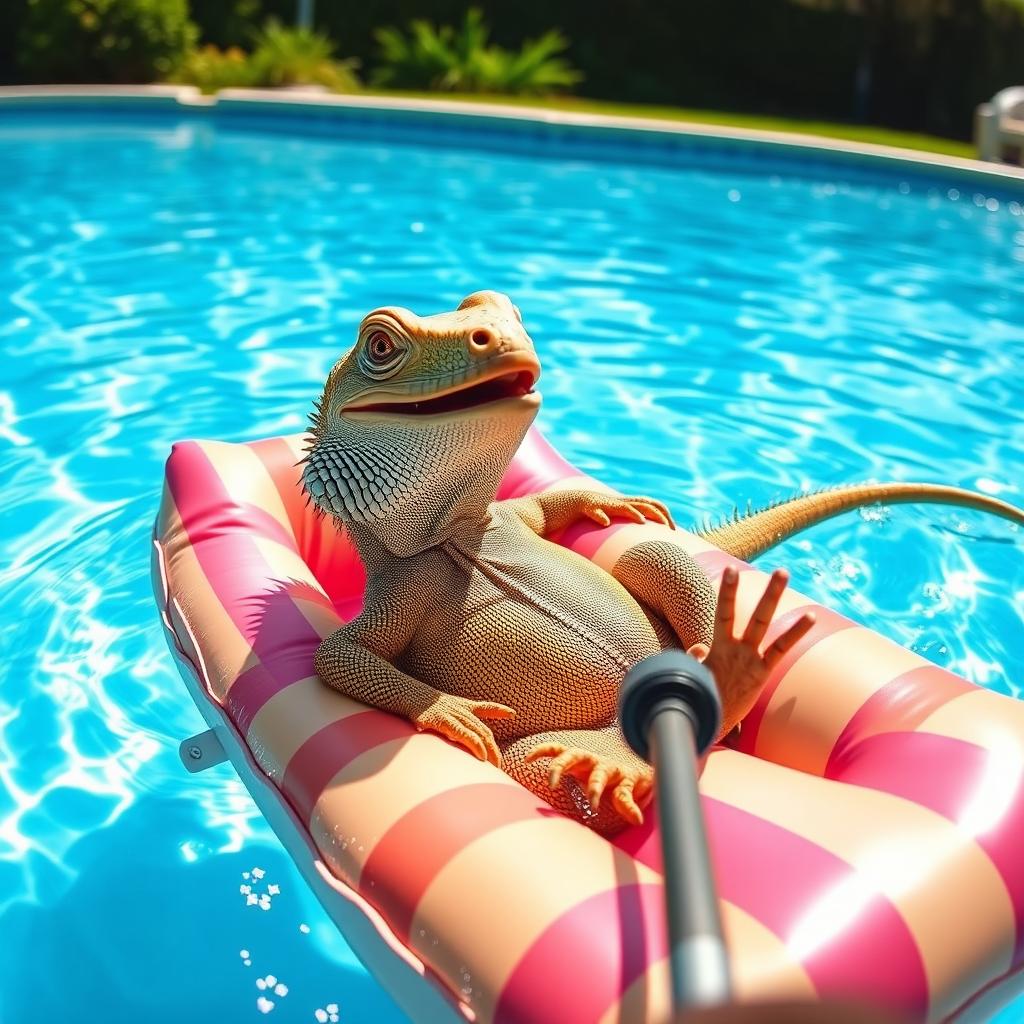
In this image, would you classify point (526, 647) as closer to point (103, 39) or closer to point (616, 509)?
point (616, 509)

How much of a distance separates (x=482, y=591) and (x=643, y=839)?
63 cm

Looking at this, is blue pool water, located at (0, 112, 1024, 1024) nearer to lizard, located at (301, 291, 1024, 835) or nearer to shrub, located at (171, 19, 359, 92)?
lizard, located at (301, 291, 1024, 835)

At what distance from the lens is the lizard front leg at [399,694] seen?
2.19 metres

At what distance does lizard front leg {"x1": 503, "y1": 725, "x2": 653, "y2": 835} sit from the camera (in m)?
2.01

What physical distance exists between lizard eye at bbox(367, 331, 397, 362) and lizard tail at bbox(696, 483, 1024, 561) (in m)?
1.59

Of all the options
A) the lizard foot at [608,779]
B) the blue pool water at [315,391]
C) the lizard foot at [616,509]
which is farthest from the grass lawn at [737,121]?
the lizard foot at [608,779]

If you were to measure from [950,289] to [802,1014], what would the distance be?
26.0ft

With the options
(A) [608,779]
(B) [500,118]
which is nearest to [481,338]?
(A) [608,779]

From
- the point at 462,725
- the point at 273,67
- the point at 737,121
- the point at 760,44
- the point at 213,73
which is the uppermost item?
the point at 760,44

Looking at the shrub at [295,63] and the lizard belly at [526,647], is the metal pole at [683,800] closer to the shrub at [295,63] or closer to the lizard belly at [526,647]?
the lizard belly at [526,647]

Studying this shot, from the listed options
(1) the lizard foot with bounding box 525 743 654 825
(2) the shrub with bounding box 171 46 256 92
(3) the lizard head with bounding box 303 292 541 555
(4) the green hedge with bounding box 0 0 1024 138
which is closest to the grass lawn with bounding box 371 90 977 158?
(2) the shrub with bounding box 171 46 256 92

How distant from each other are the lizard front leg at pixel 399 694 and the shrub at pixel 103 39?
14.5 metres

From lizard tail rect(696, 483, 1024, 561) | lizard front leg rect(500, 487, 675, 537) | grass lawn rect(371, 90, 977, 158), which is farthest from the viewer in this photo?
grass lawn rect(371, 90, 977, 158)

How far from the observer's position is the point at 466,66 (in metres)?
16.2
